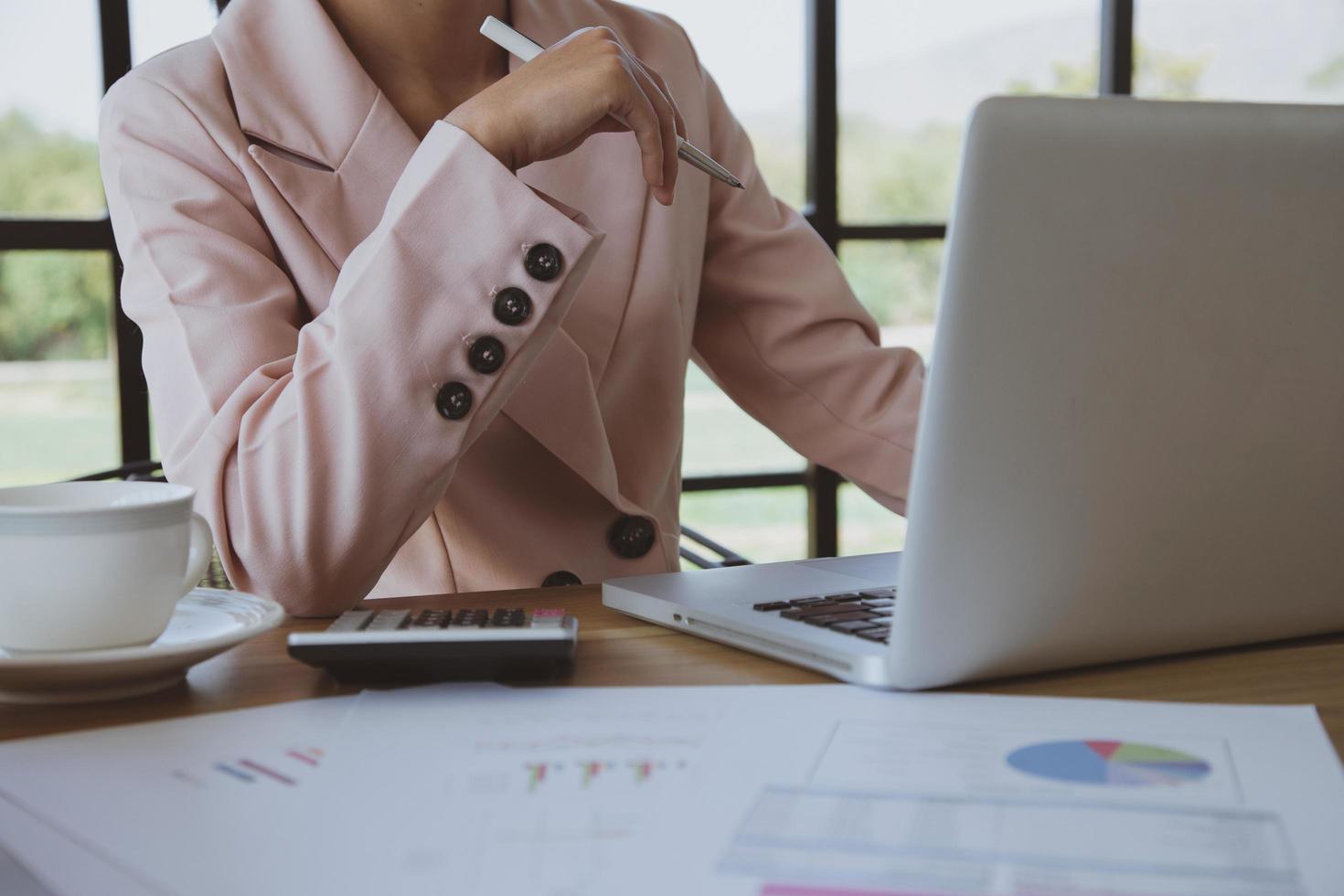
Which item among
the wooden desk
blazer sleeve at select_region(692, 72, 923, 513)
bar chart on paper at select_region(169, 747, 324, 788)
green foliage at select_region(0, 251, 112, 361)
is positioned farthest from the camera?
green foliage at select_region(0, 251, 112, 361)

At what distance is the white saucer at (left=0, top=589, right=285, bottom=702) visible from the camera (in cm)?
60

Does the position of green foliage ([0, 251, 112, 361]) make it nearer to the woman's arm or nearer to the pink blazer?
the pink blazer

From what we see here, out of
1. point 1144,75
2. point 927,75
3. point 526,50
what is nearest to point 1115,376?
point 526,50

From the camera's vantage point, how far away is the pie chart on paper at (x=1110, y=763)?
1.61 feet

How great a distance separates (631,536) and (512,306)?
39 cm

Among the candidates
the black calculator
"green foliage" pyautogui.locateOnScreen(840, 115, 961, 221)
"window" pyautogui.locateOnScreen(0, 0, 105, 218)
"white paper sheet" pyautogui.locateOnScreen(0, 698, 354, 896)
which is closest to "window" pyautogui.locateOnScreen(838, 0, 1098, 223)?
"green foliage" pyautogui.locateOnScreen(840, 115, 961, 221)

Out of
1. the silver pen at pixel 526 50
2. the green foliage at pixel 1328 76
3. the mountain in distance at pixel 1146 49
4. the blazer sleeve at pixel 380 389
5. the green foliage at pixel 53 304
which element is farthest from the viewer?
the green foliage at pixel 1328 76

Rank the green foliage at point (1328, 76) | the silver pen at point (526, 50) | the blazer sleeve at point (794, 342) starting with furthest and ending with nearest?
the green foliage at point (1328, 76) < the blazer sleeve at point (794, 342) < the silver pen at point (526, 50)

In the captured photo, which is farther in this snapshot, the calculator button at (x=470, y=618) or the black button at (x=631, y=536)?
the black button at (x=631, y=536)

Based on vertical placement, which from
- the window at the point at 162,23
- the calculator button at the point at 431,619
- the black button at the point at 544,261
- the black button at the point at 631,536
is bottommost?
the black button at the point at 631,536

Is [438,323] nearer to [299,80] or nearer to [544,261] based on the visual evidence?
[544,261]

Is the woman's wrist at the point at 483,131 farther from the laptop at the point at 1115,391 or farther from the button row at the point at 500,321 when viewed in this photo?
the laptop at the point at 1115,391

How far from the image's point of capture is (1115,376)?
58cm

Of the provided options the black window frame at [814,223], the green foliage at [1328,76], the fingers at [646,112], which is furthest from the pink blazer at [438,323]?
the green foliage at [1328,76]
